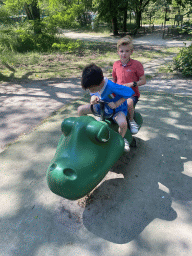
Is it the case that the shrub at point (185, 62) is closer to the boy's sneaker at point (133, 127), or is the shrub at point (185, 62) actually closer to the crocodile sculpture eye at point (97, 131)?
the boy's sneaker at point (133, 127)

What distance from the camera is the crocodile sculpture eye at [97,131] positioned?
71.5 inches

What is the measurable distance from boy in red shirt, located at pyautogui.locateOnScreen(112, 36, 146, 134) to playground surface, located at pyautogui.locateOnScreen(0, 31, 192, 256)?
0.64 m

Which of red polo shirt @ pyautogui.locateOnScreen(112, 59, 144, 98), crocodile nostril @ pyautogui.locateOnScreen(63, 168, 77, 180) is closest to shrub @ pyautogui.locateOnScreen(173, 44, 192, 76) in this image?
red polo shirt @ pyautogui.locateOnScreen(112, 59, 144, 98)

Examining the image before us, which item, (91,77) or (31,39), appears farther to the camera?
(31,39)

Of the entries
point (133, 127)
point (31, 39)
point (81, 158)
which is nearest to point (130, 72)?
point (133, 127)

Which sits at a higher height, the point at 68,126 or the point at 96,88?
the point at 96,88

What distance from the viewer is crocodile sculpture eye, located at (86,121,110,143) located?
1816 millimetres

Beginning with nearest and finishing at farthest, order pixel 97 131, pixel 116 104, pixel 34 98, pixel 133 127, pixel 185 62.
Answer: pixel 97 131 → pixel 116 104 → pixel 133 127 → pixel 34 98 → pixel 185 62

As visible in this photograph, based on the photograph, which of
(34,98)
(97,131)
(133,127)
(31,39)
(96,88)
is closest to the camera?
(97,131)

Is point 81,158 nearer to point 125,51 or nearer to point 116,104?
point 116,104

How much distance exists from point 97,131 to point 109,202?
81 cm

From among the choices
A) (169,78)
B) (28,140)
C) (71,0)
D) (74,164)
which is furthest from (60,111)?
(71,0)

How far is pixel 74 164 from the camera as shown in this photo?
1653 millimetres

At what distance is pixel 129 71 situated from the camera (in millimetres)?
2859
